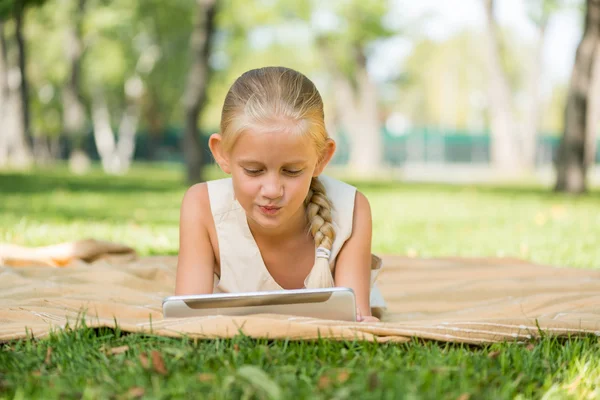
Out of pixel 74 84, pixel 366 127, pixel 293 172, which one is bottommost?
pixel 293 172

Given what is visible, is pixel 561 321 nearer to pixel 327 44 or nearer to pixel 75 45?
pixel 75 45

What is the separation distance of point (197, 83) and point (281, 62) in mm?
25251

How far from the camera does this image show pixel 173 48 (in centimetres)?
3350

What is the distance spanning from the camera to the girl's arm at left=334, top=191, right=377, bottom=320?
2.87 m

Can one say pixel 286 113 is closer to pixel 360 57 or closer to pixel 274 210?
pixel 274 210

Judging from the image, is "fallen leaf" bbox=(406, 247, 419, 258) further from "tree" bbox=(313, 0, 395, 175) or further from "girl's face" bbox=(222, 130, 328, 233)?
"tree" bbox=(313, 0, 395, 175)

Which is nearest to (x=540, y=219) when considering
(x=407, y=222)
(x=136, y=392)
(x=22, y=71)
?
(x=407, y=222)

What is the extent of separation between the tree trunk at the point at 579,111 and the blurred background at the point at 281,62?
0.02 meters

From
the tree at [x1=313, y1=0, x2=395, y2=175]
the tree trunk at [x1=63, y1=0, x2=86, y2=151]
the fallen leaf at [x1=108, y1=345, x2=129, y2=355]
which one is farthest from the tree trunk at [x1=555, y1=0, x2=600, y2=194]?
the tree trunk at [x1=63, y1=0, x2=86, y2=151]

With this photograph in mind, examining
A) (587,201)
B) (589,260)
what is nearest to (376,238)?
(589,260)

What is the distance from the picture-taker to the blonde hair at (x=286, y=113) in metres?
2.55

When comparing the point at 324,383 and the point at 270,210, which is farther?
the point at 270,210

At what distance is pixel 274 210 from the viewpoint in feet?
8.57

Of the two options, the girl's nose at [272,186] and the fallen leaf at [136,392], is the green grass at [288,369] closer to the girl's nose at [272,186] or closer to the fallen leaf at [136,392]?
the fallen leaf at [136,392]
